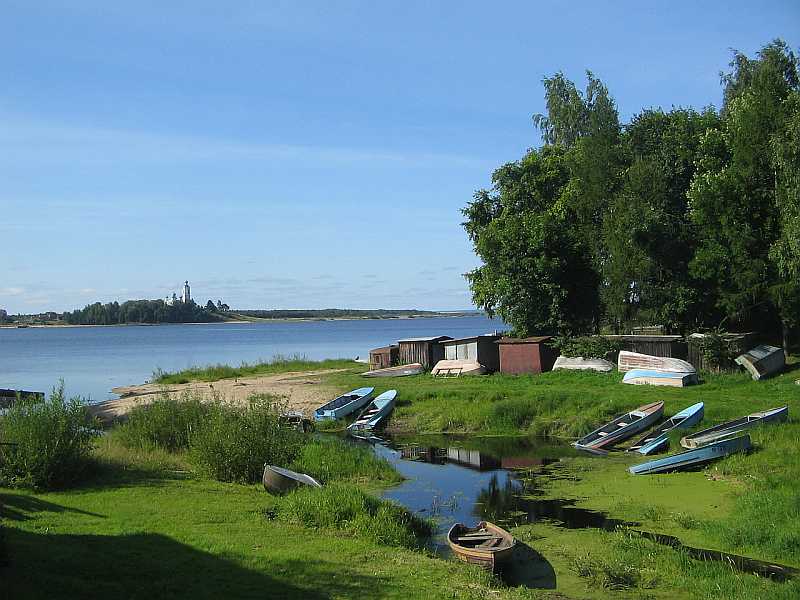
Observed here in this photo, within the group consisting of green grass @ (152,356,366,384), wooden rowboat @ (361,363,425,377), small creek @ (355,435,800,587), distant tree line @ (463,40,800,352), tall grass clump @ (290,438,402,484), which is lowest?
small creek @ (355,435,800,587)

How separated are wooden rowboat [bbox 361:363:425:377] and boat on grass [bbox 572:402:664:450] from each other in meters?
15.6

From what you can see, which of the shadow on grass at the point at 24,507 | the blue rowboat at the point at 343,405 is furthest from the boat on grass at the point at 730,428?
the shadow on grass at the point at 24,507

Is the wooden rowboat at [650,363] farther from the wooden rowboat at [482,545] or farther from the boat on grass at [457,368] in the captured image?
the wooden rowboat at [482,545]

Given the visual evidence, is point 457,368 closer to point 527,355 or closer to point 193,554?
point 527,355

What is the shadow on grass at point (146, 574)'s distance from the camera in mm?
9281

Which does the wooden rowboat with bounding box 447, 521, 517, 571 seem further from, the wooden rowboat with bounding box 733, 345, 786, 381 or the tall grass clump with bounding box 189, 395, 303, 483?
the wooden rowboat with bounding box 733, 345, 786, 381

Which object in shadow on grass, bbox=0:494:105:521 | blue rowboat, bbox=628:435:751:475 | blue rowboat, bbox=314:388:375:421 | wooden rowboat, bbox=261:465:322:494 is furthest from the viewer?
blue rowboat, bbox=314:388:375:421

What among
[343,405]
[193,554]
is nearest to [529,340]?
[343,405]

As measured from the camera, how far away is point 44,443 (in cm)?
1549

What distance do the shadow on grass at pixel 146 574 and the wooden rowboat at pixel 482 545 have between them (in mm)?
2082

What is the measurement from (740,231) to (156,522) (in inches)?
1128

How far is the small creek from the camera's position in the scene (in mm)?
14078

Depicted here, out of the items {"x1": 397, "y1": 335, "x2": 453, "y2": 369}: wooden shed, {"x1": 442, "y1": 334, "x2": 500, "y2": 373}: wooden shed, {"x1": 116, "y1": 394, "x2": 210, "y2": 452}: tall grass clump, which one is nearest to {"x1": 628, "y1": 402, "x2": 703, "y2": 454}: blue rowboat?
{"x1": 116, "y1": 394, "x2": 210, "y2": 452}: tall grass clump

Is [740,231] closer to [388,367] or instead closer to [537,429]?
[537,429]
